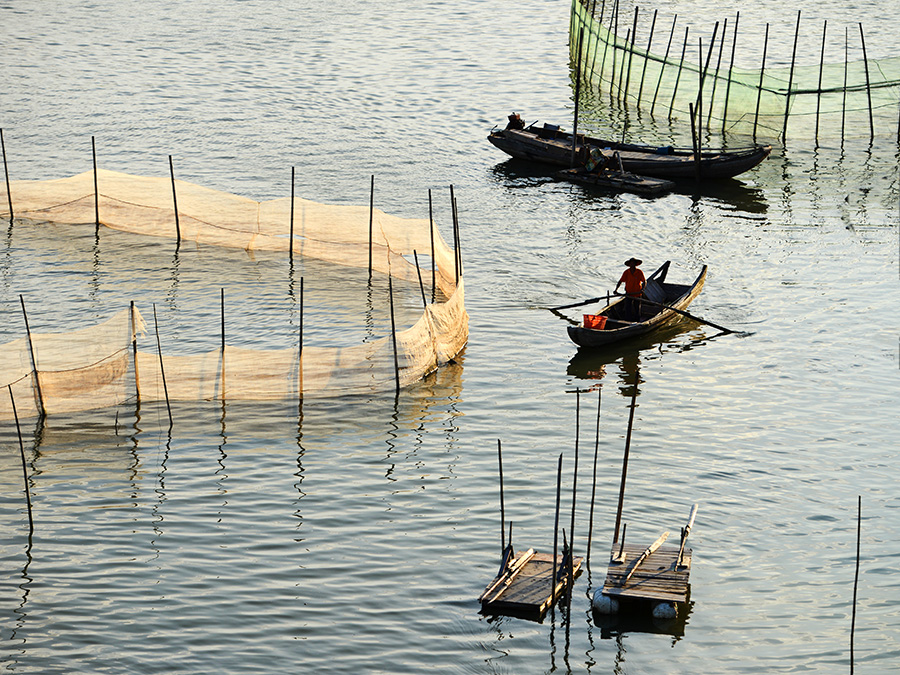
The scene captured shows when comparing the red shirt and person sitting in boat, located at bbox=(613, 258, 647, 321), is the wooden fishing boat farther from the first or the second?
the red shirt

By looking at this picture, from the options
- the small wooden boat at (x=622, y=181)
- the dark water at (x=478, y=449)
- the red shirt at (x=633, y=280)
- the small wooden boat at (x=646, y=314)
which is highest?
the small wooden boat at (x=622, y=181)

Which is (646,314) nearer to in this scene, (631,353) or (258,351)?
(631,353)

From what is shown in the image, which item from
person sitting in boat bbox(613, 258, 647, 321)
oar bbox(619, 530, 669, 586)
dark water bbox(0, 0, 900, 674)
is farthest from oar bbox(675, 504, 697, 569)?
person sitting in boat bbox(613, 258, 647, 321)

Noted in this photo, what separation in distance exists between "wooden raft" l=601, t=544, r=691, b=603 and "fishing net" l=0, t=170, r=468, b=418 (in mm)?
5538

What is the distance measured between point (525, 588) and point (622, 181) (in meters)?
17.7

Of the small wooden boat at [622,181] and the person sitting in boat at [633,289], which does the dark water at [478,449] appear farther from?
the person sitting in boat at [633,289]

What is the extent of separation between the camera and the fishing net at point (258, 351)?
48.7ft

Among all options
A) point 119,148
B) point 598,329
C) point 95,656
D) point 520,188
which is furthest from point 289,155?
point 95,656

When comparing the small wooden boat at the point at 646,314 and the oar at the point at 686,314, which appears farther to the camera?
the oar at the point at 686,314

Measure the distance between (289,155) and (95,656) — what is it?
72.0 ft

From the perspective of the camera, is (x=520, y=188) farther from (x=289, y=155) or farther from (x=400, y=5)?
(x=400, y=5)

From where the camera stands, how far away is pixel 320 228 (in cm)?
2231

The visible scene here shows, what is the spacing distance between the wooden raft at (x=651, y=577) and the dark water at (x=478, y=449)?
1.39ft

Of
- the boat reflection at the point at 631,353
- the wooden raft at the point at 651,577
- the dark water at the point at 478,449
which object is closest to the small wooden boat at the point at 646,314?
the boat reflection at the point at 631,353
